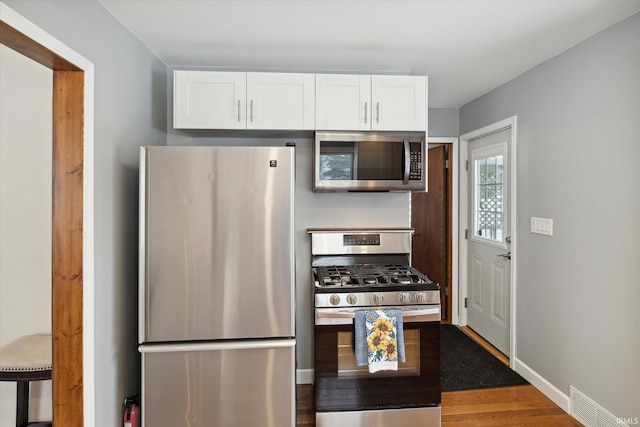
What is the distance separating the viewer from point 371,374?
78.2 inches

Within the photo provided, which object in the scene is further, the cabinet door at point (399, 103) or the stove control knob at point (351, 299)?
the cabinet door at point (399, 103)

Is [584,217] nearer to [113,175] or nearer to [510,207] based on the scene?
[510,207]

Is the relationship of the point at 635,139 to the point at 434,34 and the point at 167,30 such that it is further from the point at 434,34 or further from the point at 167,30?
the point at 167,30

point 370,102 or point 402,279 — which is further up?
point 370,102

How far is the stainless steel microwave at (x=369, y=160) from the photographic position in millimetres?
2248

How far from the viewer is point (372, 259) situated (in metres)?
2.59

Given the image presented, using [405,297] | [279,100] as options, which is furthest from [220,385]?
[279,100]

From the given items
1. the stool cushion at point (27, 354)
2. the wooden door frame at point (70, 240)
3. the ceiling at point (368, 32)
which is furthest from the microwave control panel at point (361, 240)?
the stool cushion at point (27, 354)

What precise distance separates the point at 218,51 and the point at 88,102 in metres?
0.97

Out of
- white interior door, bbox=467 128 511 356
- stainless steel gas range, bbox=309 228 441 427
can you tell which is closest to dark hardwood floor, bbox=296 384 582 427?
stainless steel gas range, bbox=309 228 441 427

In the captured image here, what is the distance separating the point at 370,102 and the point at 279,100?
2.00 feet

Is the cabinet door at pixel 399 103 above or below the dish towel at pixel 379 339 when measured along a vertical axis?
above

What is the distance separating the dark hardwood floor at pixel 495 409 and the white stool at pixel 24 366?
4.80 feet

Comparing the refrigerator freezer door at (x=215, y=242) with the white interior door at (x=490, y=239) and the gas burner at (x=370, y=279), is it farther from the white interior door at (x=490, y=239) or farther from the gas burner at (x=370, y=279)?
the white interior door at (x=490, y=239)
